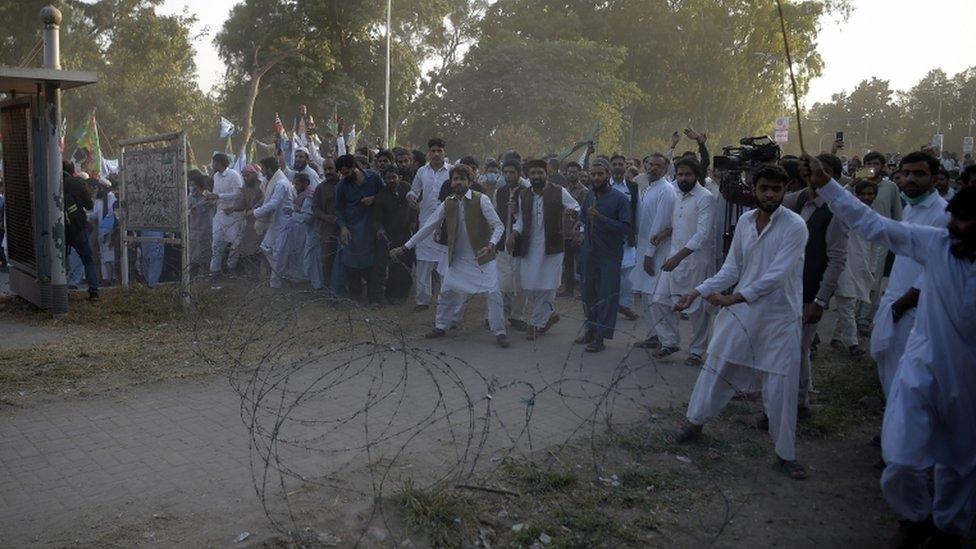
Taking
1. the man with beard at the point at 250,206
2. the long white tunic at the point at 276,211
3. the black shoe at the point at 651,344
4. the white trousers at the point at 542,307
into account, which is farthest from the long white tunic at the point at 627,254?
the man with beard at the point at 250,206

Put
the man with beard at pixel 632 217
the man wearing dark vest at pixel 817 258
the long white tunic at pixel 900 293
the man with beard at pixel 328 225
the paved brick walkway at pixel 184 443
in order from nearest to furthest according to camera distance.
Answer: the paved brick walkway at pixel 184 443 < the long white tunic at pixel 900 293 < the man wearing dark vest at pixel 817 258 < the man with beard at pixel 632 217 < the man with beard at pixel 328 225

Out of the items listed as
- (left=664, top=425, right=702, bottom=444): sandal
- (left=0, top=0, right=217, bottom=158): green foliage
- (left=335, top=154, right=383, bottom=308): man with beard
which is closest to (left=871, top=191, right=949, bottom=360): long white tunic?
(left=664, top=425, right=702, bottom=444): sandal

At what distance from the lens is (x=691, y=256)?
24.9 feet

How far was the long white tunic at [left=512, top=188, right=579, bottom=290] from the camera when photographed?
8.49 metres

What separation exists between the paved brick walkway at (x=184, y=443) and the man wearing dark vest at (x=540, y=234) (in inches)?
50.3

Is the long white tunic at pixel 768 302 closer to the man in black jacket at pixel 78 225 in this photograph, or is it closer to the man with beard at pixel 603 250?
the man with beard at pixel 603 250

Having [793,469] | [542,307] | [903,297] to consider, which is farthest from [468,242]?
[903,297]

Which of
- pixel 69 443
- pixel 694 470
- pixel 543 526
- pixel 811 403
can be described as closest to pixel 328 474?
pixel 543 526

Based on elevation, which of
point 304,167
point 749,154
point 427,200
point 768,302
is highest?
point 749,154


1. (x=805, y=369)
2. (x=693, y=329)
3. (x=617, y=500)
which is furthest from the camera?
(x=693, y=329)

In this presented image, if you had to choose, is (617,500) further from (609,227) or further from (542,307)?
(542,307)

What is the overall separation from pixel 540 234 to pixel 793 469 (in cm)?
435

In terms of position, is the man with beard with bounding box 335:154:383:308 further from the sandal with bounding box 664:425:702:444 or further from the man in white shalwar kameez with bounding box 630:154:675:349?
the sandal with bounding box 664:425:702:444

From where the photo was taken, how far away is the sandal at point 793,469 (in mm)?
4742
